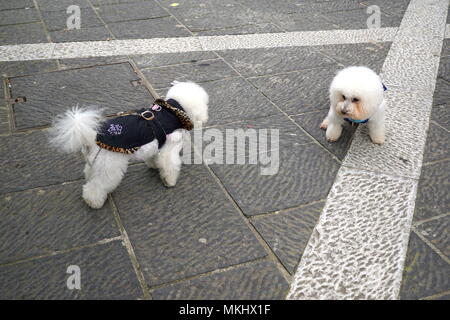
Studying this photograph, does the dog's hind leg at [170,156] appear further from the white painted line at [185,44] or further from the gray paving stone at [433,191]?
the white painted line at [185,44]

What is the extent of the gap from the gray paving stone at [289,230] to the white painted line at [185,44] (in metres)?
2.97

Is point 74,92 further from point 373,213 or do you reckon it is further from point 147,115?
point 373,213

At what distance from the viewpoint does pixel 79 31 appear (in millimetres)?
5699

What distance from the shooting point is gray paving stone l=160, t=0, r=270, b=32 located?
19.5ft

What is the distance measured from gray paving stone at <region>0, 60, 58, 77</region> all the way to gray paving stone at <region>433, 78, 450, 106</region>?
4001 mm

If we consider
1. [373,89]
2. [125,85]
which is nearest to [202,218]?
[373,89]

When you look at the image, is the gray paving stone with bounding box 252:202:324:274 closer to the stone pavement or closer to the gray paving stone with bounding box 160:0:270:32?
the stone pavement

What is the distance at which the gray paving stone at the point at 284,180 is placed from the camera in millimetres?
2914

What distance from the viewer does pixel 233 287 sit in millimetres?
2314

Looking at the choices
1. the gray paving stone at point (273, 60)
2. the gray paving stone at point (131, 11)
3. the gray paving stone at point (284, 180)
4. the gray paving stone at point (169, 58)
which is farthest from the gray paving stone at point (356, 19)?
the gray paving stone at point (284, 180)

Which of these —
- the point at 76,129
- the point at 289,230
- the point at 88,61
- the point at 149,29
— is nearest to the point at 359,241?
the point at 289,230

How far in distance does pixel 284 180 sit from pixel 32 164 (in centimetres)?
191
